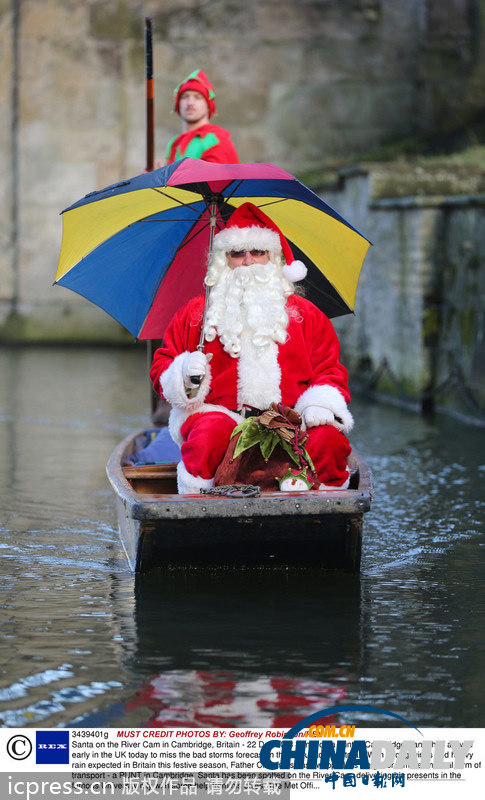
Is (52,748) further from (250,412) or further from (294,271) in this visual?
(294,271)

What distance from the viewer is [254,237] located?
6.73 meters

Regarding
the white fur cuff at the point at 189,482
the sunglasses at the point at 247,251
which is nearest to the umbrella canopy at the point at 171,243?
the sunglasses at the point at 247,251

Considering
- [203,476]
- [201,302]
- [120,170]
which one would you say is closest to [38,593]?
[203,476]

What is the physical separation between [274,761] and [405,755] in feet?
1.34

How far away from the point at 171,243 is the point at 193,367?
3.75 ft

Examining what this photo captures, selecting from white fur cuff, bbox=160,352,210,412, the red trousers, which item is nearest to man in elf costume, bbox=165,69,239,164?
white fur cuff, bbox=160,352,210,412

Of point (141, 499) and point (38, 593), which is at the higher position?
point (141, 499)

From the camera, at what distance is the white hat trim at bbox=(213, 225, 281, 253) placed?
6.73 metres

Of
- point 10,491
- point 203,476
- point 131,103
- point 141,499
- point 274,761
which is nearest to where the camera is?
point 274,761

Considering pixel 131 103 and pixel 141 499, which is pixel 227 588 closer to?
pixel 141 499

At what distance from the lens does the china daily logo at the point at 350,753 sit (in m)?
4.26

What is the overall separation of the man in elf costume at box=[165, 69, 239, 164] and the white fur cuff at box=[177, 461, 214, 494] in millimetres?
2968

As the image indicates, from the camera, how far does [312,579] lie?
6430 millimetres

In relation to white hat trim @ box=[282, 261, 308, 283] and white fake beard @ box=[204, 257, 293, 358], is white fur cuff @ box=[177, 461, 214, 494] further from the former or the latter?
white hat trim @ box=[282, 261, 308, 283]
